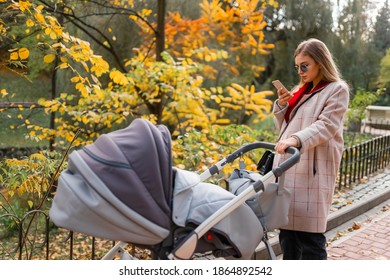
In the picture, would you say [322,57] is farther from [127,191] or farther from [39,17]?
[39,17]

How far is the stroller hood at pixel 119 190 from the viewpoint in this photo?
226cm

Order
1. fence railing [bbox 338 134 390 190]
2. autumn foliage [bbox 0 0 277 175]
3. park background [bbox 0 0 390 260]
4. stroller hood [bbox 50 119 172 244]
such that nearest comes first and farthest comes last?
stroller hood [bbox 50 119 172 244]
autumn foliage [bbox 0 0 277 175]
park background [bbox 0 0 390 260]
fence railing [bbox 338 134 390 190]

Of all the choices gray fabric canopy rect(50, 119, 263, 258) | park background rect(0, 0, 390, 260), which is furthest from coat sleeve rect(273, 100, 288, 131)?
park background rect(0, 0, 390, 260)

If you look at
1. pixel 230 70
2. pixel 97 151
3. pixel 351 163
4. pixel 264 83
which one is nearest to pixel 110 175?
pixel 97 151

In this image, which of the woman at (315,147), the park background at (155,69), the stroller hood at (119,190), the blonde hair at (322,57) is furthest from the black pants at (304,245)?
the park background at (155,69)

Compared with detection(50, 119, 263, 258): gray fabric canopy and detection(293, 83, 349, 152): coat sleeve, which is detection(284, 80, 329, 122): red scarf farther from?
detection(50, 119, 263, 258): gray fabric canopy

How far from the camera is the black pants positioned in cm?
311

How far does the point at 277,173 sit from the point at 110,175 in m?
0.99

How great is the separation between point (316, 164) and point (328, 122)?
12.2 inches

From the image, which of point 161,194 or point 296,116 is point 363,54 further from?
point 161,194

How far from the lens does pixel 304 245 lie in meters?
3.14

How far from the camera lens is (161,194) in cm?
236

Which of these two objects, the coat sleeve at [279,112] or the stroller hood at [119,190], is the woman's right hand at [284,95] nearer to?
the coat sleeve at [279,112]

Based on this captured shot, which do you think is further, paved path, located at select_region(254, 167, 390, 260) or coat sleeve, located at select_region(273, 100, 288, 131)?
paved path, located at select_region(254, 167, 390, 260)
